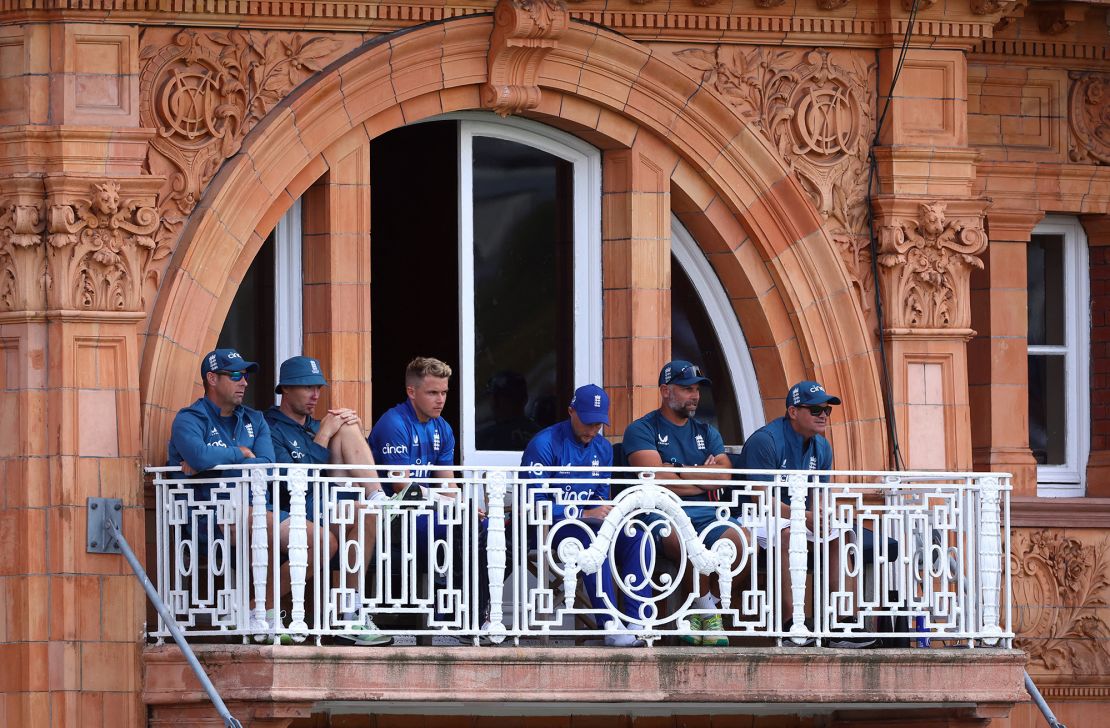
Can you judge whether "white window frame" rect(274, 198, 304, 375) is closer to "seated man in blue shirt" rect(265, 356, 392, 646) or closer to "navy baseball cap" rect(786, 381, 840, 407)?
"seated man in blue shirt" rect(265, 356, 392, 646)

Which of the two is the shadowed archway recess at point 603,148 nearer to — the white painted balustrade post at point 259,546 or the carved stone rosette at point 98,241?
the carved stone rosette at point 98,241

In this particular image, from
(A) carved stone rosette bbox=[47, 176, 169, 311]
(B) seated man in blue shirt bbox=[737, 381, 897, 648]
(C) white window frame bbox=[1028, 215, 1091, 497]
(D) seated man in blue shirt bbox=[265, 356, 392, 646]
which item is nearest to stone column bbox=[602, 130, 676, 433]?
(B) seated man in blue shirt bbox=[737, 381, 897, 648]

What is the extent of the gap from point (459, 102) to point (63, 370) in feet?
10.3

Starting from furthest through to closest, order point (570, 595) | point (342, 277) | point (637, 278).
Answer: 1. point (637, 278)
2. point (342, 277)
3. point (570, 595)

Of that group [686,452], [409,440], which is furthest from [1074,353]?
[409,440]

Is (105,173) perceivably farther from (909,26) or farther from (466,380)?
(909,26)

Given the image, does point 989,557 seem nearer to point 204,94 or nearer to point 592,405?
point 592,405

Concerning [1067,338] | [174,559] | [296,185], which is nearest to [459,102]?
[296,185]

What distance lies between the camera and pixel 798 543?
1560 cm

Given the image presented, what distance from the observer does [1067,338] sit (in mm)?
19516

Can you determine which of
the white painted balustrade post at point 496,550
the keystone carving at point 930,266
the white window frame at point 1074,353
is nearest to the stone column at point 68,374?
the white painted balustrade post at point 496,550

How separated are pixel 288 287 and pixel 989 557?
15.1 ft

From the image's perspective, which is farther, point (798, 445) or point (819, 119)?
point (819, 119)

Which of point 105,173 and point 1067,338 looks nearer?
point 105,173
